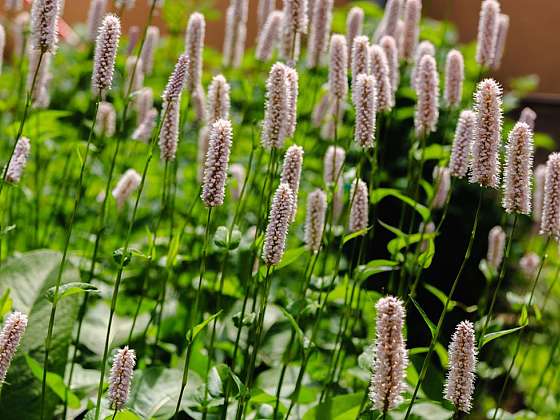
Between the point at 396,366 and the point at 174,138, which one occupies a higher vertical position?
the point at 174,138

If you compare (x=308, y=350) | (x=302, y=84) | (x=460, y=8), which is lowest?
(x=308, y=350)

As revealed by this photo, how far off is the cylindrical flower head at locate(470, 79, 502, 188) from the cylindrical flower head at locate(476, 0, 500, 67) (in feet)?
2.56

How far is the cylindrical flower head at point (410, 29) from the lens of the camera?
2.43 m

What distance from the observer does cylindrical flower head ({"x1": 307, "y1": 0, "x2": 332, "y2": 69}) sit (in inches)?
84.6

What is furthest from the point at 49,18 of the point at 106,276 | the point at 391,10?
the point at 106,276

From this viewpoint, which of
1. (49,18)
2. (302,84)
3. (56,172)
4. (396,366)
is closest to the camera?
(396,366)

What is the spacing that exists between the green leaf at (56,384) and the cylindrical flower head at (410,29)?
1.38m

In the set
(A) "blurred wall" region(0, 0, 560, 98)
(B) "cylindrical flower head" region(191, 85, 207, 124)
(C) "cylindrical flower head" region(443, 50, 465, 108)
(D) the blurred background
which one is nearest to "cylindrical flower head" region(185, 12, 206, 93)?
(B) "cylindrical flower head" region(191, 85, 207, 124)

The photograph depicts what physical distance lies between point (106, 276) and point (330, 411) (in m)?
1.29

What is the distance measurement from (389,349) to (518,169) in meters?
0.43

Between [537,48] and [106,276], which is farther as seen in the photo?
[537,48]

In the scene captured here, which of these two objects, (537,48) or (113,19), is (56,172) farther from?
(537,48)

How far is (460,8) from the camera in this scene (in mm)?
7270

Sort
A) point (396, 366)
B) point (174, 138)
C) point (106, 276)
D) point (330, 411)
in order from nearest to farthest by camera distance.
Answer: point (396, 366) < point (174, 138) < point (330, 411) < point (106, 276)
